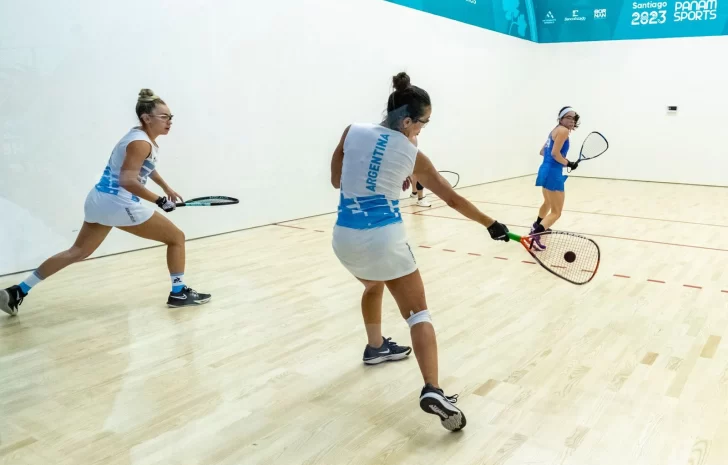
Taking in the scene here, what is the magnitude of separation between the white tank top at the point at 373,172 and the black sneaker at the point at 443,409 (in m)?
0.45

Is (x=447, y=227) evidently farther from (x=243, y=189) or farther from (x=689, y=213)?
(x=689, y=213)

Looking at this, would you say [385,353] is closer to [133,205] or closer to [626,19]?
[133,205]

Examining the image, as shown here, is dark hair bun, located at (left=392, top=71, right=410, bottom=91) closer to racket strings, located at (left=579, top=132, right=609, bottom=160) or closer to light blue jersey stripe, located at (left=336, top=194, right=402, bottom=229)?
light blue jersey stripe, located at (left=336, top=194, right=402, bottom=229)

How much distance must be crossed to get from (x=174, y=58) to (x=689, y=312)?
3323 millimetres

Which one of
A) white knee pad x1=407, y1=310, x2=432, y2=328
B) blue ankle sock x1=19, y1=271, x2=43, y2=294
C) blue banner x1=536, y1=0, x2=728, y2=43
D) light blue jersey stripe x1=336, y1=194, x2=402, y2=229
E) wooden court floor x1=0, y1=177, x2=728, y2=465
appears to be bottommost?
wooden court floor x1=0, y1=177, x2=728, y2=465

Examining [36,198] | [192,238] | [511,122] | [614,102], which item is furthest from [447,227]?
[614,102]

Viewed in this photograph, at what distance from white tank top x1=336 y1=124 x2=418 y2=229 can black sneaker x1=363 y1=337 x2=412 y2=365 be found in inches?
24.4

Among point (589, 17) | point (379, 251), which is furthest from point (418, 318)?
point (589, 17)

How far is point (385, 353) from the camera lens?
218cm

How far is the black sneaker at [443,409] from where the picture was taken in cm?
161

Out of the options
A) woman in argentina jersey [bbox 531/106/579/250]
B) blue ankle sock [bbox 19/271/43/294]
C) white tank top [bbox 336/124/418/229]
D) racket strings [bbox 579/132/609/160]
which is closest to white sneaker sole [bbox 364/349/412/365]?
white tank top [bbox 336/124/418/229]

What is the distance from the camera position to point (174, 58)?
415 centimetres

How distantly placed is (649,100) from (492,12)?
2.38 metres

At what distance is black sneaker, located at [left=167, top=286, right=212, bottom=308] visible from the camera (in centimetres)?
286
